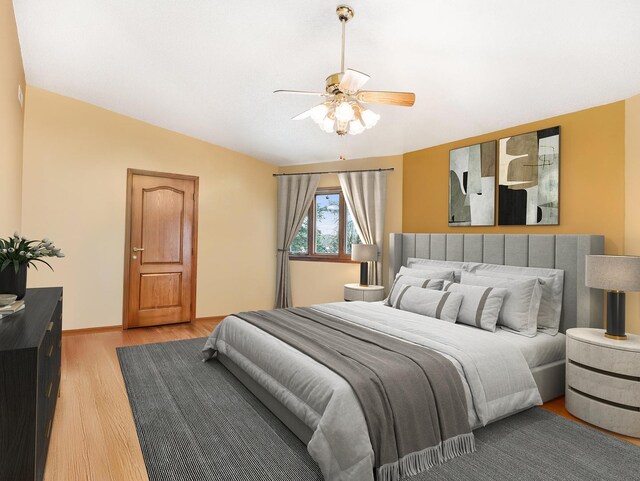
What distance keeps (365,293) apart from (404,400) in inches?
104

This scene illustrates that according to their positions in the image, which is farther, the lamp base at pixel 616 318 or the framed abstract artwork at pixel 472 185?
the framed abstract artwork at pixel 472 185

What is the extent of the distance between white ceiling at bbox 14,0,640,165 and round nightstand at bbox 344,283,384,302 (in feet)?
6.16

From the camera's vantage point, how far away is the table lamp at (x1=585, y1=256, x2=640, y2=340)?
8.18 feet

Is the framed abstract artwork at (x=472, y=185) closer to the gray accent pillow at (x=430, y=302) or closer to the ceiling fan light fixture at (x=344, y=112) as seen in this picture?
the gray accent pillow at (x=430, y=302)

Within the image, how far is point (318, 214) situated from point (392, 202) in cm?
128

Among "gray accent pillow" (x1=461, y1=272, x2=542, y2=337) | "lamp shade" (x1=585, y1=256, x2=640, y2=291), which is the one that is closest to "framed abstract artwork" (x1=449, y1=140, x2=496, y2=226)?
"gray accent pillow" (x1=461, y1=272, x2=542, y2=337)

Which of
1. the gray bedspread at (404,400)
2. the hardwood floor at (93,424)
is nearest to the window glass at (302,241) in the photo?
the hardwood floor at (93,424)

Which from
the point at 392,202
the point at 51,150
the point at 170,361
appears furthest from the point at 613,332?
the point at 51,150

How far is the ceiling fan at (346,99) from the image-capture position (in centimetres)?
237

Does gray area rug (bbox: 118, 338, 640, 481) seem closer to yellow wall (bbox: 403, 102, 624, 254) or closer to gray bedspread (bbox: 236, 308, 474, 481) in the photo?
gray bedspread (bbox: 236, 308, 474, 481)

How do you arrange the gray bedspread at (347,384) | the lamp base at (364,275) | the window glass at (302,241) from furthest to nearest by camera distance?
the window glass at (302,241)
the lamp base at (364,275)
the gray bedspread at (347,384)

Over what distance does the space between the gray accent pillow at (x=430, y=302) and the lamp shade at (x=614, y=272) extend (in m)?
0.97

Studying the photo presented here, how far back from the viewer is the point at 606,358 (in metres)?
2.45

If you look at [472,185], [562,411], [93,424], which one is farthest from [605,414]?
[93,424]
